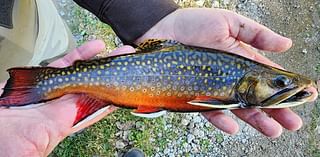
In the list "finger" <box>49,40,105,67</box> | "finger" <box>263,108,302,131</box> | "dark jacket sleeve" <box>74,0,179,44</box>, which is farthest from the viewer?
"dark jacket sleeve" <box>74,0,179,44</box>

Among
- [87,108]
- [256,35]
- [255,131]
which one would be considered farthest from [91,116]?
[255,131]

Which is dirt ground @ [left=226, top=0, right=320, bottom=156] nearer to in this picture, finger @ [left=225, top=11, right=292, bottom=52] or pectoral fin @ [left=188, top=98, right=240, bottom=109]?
finger @ [left=225, top=11, right=292, bottom=52]

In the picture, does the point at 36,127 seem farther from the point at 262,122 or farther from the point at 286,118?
the point at 286,118

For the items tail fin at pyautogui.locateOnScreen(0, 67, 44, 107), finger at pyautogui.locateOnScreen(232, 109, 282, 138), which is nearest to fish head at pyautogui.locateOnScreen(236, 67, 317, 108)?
finger at pyautogui.locateOnScreen(232, 109, 282, 138)

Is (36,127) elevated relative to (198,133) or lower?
elevated

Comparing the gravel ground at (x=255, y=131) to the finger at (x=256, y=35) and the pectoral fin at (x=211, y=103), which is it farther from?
the pectoral fin at (x=211, y=103)

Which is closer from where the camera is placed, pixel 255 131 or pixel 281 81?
pixel 281 81

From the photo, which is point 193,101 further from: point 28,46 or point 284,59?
point 284,59
